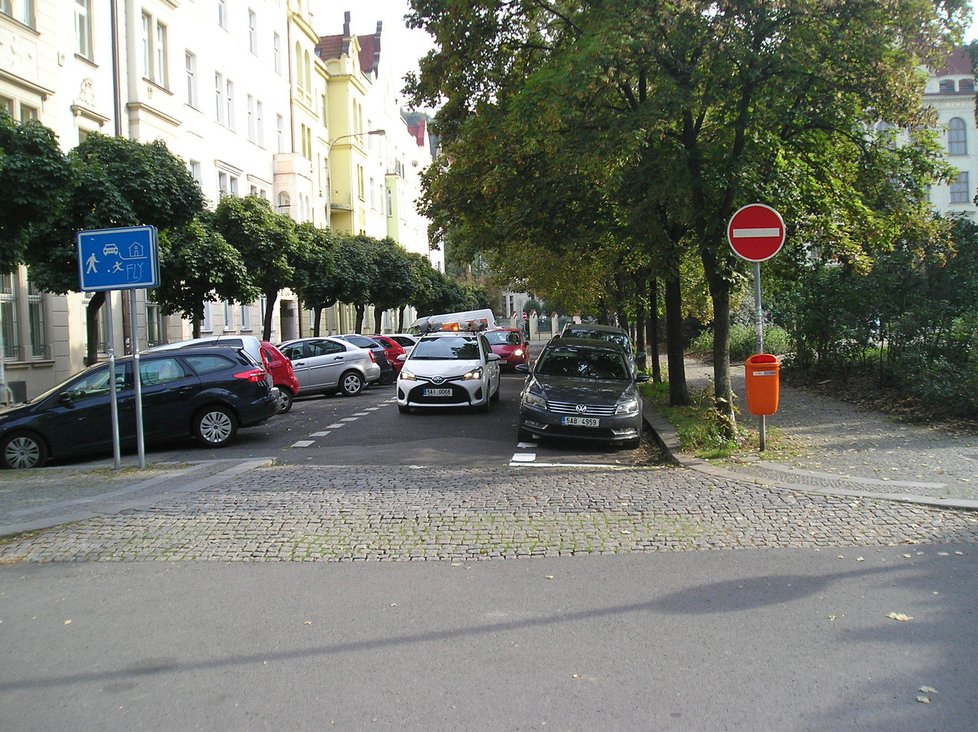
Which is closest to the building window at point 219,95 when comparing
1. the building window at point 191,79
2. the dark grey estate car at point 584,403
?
the building window at point 191,79

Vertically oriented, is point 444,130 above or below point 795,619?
above

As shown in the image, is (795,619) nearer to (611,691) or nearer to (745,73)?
(611,691)

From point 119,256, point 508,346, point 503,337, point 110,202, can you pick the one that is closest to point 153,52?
point 110,202

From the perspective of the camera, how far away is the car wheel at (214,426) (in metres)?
13.7

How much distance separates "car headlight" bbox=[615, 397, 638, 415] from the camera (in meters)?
12.5

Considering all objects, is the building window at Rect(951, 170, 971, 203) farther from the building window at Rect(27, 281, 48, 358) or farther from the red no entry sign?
the red no entry sign

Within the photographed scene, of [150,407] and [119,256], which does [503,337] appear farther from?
[119,256]

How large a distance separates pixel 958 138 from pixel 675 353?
195 feet

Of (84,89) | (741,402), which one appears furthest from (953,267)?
(84,89)

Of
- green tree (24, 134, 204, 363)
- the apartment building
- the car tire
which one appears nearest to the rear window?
the apartment building

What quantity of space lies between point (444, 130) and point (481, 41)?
95.4 inches

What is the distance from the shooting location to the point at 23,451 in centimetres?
1253

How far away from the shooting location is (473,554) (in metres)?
6.77

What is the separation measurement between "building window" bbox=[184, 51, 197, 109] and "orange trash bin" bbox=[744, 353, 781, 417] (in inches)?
1052
